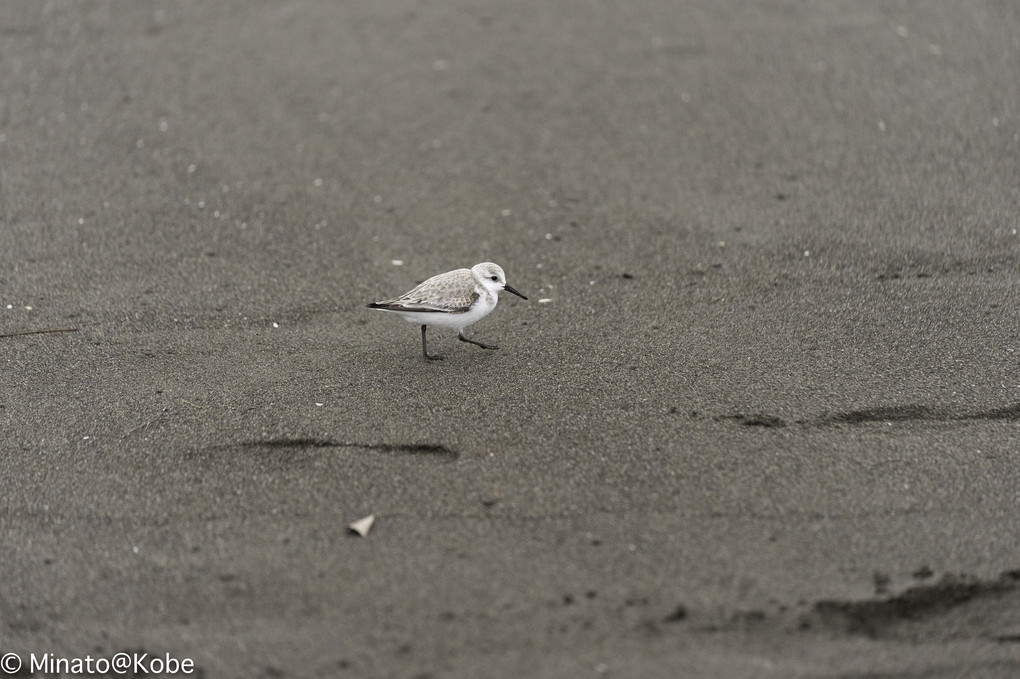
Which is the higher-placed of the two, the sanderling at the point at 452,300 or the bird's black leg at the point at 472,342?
the sanderling at the point at 452,300

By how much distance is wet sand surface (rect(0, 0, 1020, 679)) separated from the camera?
3.88 meters

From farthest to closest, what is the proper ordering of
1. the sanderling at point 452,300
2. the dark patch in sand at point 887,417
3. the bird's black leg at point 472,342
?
the bird's black leg at point 472,342
the sanderling at point 452,300
the dark patch in sand at point 887,417

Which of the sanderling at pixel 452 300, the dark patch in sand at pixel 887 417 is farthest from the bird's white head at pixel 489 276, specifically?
the dark patch in sand at pixel 887 417

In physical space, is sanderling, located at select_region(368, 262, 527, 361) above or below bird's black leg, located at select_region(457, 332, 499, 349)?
above

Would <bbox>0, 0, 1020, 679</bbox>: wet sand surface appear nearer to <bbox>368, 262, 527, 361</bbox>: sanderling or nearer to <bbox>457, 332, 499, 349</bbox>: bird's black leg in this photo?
<bbox>457, 332, 499, 349</bbox>: bird's black leg
